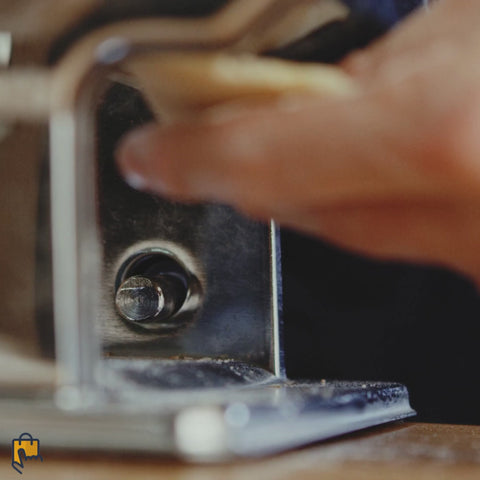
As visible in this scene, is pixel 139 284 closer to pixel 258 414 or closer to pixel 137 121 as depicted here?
pixel 137 121

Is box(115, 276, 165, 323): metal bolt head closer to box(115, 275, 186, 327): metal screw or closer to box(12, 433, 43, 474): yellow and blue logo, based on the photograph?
box(115, 275, 186, 327): metal screw

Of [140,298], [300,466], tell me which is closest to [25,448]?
[300,466]

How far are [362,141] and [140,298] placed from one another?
25 centimetres

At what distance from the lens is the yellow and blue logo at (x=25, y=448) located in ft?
1.39

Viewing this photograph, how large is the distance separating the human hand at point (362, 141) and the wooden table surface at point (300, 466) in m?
0.14

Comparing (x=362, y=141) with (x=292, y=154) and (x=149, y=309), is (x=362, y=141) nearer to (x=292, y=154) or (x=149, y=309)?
(x=292, y=154)

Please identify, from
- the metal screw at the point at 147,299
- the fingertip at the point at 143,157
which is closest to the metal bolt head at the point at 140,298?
the metal screw at the point at 147,299

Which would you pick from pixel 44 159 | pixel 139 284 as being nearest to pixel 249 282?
pixel 139 284

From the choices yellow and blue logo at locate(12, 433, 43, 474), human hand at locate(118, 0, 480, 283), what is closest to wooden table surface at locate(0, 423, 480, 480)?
yellow and blue logo at locate(12, 433, 43, 474)

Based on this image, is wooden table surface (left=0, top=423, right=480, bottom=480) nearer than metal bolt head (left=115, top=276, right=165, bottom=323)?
Yes

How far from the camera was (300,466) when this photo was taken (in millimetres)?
408

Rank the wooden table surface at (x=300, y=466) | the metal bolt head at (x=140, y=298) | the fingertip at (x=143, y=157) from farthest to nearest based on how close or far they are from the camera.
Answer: the metal bolt head at (x=140, y=298) < the fingertip at (x=143, y=157) < the wooden table surface at (x=300, y=466)

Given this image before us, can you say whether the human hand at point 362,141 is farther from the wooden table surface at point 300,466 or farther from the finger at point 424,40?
the wooden table surface at point 300,466

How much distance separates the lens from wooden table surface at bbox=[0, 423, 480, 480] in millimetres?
381
